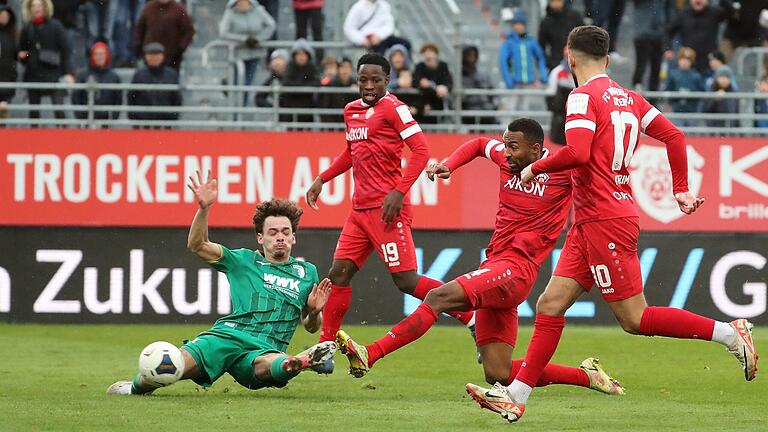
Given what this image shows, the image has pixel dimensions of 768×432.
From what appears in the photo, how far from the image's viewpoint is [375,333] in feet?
50.3

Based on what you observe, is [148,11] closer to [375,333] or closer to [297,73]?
[297,73]

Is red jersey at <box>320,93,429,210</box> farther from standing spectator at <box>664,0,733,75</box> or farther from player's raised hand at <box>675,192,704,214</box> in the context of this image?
standing spectator at <box>664,0,733,75</box>

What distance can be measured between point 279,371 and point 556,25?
11.0 metres

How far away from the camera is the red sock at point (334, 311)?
11.1m

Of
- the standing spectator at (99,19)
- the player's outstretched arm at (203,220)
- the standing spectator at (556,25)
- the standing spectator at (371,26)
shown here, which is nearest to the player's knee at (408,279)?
the player's outstretched arm at (203,220)

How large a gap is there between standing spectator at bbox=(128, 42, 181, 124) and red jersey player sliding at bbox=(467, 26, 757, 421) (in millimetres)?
9362

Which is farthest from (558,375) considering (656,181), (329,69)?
(329,69)

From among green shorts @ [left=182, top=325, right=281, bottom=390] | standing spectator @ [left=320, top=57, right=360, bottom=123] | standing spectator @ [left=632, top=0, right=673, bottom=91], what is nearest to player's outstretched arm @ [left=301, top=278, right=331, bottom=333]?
green shorts @ [left=182, top=325, right=281, bottom=390]

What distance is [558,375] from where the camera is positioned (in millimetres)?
9414

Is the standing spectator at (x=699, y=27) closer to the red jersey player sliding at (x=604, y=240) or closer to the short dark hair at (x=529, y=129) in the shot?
the short dark hair at (x=529, y=129)

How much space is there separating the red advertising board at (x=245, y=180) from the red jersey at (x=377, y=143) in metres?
4.86

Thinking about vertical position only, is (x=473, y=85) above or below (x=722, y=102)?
above

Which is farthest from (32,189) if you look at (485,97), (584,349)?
(584,349)

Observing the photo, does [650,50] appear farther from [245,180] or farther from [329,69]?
[245,180]
